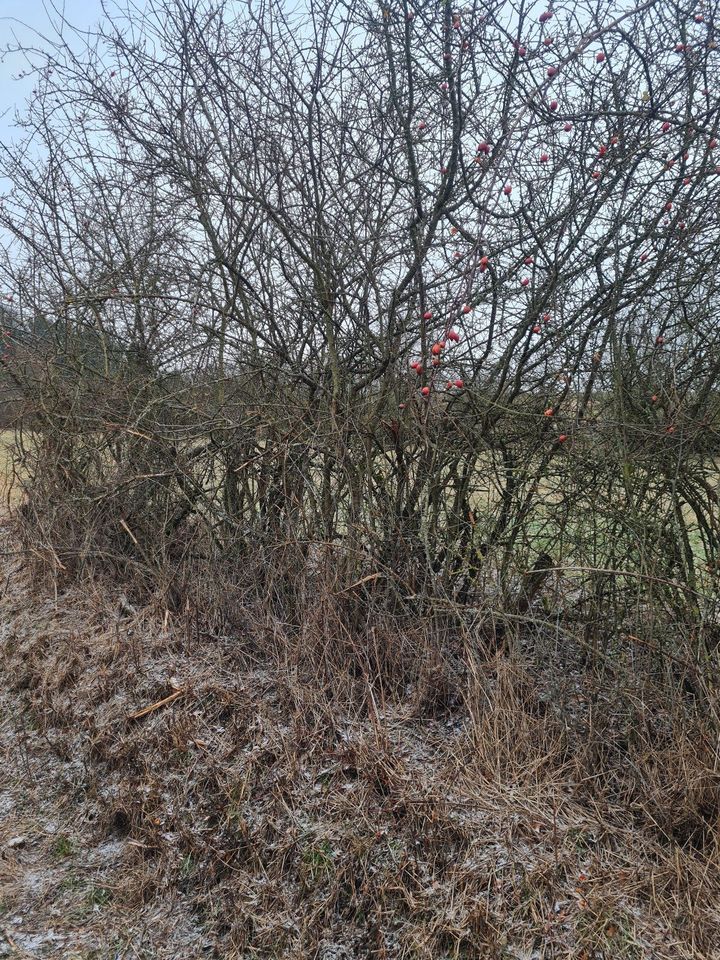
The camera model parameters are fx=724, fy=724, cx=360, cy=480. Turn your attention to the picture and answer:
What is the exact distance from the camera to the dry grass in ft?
9.60

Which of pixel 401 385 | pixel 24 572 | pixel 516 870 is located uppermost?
pixel 401 385

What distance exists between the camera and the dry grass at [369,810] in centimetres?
293

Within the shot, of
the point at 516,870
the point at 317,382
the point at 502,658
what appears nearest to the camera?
the point at 516,870

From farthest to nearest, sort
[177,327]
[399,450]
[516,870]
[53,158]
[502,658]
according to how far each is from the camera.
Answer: [53,158], [177,327], [399,450], [502,658], [516,870]

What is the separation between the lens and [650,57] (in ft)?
13.0

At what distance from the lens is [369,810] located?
339 centimetres

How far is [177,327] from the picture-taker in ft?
18.8

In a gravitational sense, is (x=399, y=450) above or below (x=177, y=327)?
below

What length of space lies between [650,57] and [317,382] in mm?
2775

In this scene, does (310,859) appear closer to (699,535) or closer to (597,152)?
(699,535)

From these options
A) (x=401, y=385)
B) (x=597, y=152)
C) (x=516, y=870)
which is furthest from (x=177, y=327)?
(x=516, y=870)

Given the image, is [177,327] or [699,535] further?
[177,327]

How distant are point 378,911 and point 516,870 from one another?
0.62 m

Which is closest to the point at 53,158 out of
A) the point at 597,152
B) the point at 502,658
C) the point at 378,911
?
the point at 597,152
